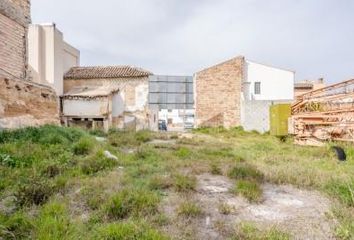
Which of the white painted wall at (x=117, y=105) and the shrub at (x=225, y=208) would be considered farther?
the white painted wall at (x=117, y=105)

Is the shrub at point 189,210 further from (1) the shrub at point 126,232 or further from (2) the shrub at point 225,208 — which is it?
(1) the shrub at point 126,232

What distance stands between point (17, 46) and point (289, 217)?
10.8 metres

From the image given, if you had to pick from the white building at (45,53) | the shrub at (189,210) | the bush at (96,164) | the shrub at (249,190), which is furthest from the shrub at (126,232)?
the white building at (45,53)

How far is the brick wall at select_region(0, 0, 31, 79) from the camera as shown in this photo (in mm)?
10031

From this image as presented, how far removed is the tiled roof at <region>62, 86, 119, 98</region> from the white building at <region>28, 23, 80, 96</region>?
1182 mm

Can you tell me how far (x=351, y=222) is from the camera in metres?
3.27

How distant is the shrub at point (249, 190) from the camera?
4306mm

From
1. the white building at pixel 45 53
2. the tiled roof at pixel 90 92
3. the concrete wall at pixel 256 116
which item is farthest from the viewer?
the tiled roof at pixel 90 92

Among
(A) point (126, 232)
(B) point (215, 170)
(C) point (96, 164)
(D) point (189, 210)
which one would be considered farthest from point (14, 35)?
(A) point (126, 232)

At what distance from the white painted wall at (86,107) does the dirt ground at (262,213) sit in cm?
1589

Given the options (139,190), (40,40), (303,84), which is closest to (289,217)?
(139,190)

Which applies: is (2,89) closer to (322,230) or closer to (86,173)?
(86,173)

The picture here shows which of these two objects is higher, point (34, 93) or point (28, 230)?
point (34, 93)

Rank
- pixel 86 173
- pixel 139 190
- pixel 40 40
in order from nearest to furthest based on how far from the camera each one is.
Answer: pixel 139 190 → pixel 86 173 → pixel 40 40
